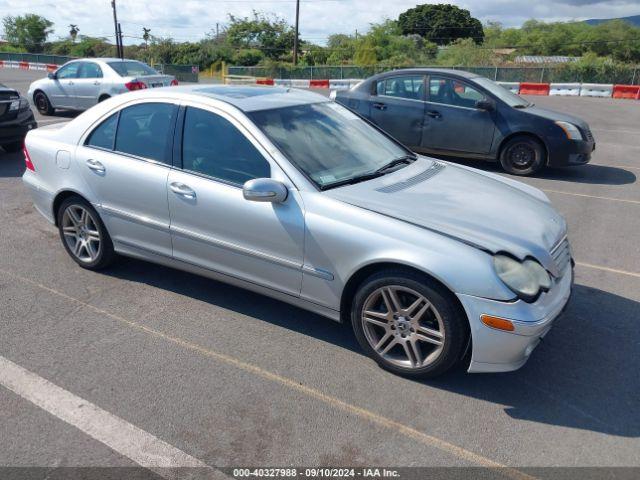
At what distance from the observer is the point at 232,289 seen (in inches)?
176

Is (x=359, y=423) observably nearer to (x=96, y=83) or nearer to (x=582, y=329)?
(x=582, y=329)

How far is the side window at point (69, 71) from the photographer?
42.7 ft

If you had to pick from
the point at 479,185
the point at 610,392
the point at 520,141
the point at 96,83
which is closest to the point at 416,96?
the point at 520,141

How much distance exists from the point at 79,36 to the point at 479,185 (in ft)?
283

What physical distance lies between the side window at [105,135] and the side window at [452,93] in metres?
5.70

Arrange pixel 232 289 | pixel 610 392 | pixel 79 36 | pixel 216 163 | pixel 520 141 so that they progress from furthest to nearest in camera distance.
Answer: pixel 79 36 < pixel 520 141 < pixel 232 289 < pixel 216 163 < pixel 610 392

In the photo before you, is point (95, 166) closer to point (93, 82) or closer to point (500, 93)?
point (500, 93)

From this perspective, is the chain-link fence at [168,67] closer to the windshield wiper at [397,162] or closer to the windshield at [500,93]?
the windshield at [500,93]

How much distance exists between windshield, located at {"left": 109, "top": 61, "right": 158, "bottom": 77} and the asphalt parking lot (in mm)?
8705

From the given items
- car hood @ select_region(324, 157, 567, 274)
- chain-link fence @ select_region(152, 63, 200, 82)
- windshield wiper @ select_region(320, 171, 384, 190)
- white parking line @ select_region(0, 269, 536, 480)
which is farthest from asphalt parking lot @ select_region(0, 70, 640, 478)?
chain-link fence @ select_region(152, 63, 200, 82)

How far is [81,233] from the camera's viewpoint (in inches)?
187

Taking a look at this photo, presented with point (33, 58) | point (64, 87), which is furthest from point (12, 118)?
point (33, 58)

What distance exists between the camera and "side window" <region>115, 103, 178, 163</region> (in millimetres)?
4074

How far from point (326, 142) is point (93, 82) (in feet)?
34.5
